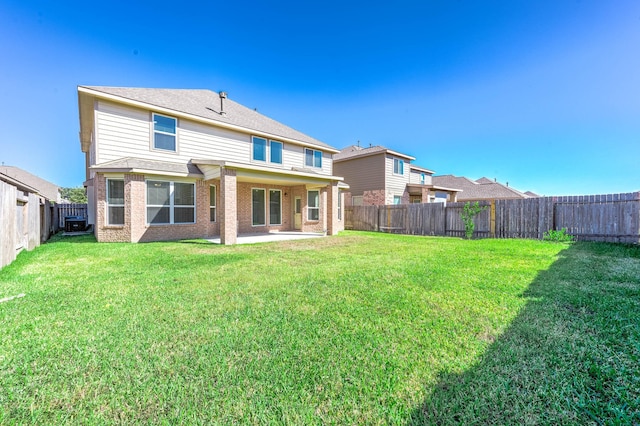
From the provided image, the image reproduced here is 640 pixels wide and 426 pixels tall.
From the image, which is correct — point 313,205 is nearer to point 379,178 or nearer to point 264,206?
point 264,206

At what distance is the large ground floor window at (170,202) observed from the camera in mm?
10461

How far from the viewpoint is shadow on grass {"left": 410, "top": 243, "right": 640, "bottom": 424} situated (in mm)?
1718

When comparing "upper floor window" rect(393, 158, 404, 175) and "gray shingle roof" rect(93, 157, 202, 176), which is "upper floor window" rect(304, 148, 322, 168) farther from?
"upper floor window" rect(393, 158, 404, 175)

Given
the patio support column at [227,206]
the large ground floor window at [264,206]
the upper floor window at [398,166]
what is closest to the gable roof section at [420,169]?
the upper floor window at [398,166]

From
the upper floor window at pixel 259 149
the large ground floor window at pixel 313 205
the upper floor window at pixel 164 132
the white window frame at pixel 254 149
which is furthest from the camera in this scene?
the large ground floor window at pixel 313 205

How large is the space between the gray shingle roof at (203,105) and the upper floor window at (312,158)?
1.72 ft

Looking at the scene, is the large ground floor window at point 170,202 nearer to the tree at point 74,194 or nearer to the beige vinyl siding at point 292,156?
the beige vinyl siding at point 292,156

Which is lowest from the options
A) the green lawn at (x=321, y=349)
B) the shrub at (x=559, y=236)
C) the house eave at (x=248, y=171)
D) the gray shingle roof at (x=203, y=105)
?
the green lawn at (x=321, y=349)

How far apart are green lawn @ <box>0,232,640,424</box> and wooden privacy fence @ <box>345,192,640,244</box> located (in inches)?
239

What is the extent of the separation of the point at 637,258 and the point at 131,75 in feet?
71.8

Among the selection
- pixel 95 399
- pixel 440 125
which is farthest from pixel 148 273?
pixel 440 125

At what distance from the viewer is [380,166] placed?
65.2 ft

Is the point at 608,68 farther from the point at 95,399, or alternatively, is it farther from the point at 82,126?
the point at 82,126

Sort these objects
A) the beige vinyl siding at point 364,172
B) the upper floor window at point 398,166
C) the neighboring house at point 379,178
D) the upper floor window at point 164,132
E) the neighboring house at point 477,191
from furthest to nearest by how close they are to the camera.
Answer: the neighboring house at point 477,191, the upper floor window at point 398,166, the beige vinyl siding at point 364,172, the neighboring house at point 379,178, the upper floor window at point 164,132
